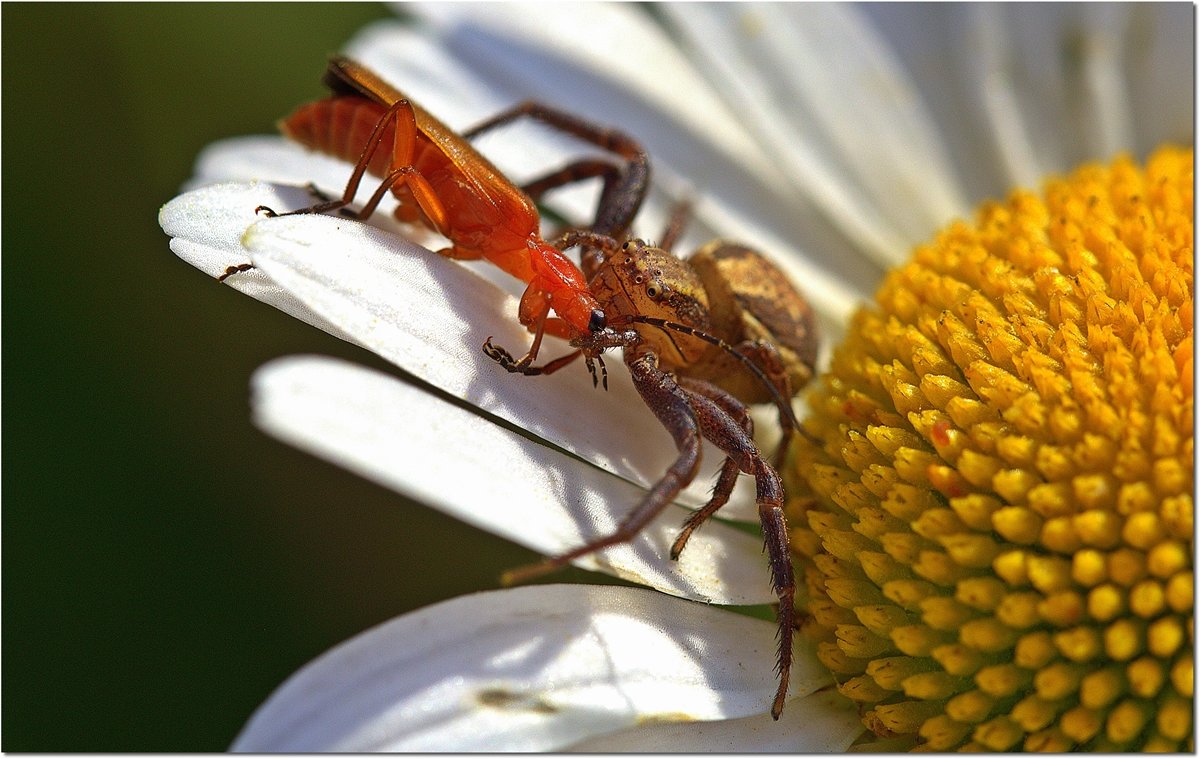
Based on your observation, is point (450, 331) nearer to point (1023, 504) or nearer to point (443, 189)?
point (443, 189)

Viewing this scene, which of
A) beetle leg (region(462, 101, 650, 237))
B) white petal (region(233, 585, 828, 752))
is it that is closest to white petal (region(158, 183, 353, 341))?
white petal (region(233, 585, 828, 752))

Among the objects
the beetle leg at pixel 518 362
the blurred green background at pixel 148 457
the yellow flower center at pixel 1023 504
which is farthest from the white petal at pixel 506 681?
the blurred green background at pixel 148 457

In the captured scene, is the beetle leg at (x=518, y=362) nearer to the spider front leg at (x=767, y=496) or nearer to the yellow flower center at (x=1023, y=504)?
the spider front leg at (x=767, y=496)

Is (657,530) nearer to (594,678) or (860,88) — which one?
(594,678)

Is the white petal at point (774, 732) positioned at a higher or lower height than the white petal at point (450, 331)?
lower

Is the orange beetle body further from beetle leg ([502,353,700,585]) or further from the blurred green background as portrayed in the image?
the blurred green background

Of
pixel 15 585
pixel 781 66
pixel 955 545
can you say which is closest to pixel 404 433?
pixel 955 545
